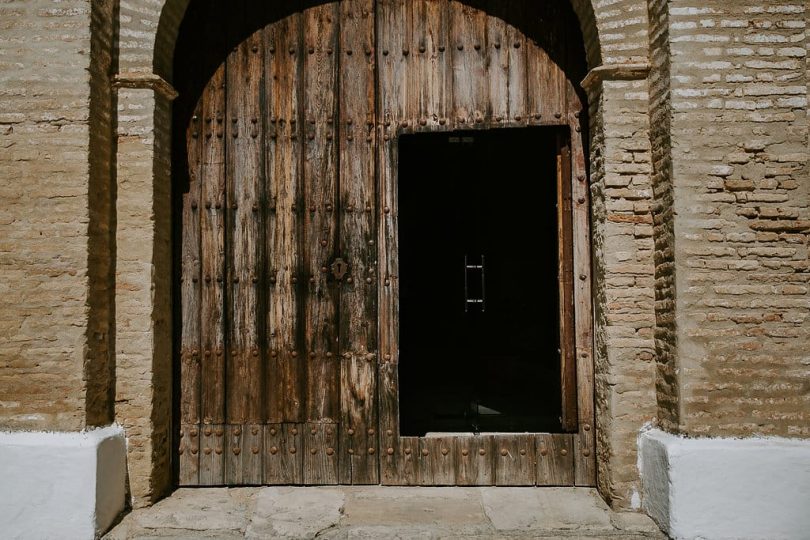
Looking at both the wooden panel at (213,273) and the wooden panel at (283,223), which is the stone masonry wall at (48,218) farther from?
the wooden panel at (283,223)

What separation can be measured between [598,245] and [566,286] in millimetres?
373

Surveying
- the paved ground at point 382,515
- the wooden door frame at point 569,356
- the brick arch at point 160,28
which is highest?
the brick arch at point 160,28

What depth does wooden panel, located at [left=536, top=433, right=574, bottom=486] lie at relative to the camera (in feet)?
11.5

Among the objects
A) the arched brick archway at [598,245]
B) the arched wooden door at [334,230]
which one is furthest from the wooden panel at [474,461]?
the arched brick archway at [598,245]

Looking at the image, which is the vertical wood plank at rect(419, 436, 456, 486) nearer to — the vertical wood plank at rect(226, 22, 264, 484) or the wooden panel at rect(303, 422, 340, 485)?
the wooden panel at rect(303, 422, 340, 485)

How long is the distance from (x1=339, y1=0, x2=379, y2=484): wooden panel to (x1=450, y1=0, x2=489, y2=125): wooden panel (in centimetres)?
53

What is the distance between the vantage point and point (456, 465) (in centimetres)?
354

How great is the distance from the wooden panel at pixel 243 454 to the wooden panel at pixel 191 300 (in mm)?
207

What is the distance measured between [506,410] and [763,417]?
8.51 feet

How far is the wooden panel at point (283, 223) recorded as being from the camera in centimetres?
358

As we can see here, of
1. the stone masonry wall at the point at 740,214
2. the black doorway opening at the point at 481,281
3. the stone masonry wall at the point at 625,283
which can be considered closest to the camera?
the stone masonry wall at the point at 740,214

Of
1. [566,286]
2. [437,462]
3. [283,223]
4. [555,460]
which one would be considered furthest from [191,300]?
[555,460]

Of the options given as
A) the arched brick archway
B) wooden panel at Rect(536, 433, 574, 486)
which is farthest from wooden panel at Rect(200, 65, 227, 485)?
wooden panel at Rect(536, 433, 574, 486)

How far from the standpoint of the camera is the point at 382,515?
3.14m
